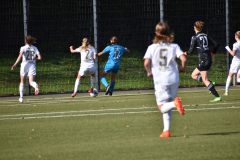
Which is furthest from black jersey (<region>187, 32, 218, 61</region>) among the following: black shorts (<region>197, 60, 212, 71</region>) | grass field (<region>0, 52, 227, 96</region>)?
grass field (<region>0, 52, 227, 96</region>)

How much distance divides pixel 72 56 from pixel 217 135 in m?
20.7

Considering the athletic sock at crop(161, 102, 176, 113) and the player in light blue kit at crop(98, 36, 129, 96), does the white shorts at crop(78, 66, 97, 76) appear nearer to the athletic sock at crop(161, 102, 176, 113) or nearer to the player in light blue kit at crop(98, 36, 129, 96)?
the player in light blue kit at crop(98, 36, 129, 96)

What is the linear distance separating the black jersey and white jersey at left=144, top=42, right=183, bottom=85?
28.5 ft

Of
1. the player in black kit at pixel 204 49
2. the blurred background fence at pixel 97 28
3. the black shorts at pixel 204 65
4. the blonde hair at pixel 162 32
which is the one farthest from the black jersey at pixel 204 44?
the blonde hair at pixel 162 32

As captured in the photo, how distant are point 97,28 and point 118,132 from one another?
651 inches

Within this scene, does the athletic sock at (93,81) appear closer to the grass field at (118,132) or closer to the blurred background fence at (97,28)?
the blurred background fence at (97,28)

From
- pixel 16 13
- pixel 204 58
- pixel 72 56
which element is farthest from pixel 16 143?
pixel 72 56

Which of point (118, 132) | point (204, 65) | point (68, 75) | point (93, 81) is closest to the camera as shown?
point (118, 132)

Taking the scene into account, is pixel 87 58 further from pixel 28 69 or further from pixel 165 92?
pixel 165 92

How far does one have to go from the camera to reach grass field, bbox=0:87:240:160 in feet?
A: 36.1

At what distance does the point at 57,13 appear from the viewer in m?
30.3

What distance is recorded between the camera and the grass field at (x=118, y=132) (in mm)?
11008

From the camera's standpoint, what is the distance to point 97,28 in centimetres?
3028

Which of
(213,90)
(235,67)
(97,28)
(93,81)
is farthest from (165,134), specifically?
(97,28)
